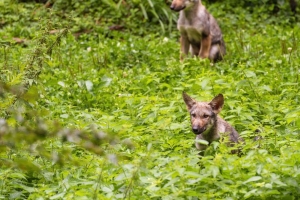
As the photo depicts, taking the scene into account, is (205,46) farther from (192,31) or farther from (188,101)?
(188,101)

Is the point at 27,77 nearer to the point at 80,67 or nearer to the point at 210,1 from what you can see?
the point at 80,67

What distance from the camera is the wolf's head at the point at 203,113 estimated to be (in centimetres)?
713

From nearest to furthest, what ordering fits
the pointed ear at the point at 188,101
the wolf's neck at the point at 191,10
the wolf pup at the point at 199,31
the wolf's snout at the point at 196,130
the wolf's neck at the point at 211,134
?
the wolf's snout at the point at 196,130
the wolf's neck at the point at 211,134
the pointed ear at the point at 188,101
the wolf pup at the point at 199,31
the wolf's neck at the point at 191,10

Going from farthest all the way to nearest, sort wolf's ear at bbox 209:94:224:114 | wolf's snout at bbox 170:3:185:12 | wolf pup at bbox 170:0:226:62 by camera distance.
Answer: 1. wolf pup at bbox 170:0:226:62
2. wolf's snout at bbox 170:3:185:12
3. wolf's ear at bbox 209:94:224:114

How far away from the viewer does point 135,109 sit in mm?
8547

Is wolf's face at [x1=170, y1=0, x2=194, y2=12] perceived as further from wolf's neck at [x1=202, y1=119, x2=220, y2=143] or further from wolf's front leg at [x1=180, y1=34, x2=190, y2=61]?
wolf's neck at [x1=202, y1=119, x2=220, y2=143]

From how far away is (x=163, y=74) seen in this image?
10391mm

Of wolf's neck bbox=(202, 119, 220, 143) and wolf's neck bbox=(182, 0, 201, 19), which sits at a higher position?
wolf's neck bbox=(202, 119, 220, 143)

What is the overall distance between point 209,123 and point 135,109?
4.89 ft

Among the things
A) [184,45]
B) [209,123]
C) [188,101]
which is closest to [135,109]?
[188,101]

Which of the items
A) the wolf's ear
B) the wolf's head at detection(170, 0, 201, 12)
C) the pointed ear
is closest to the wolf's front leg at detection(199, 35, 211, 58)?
the wolf's head at detection(170, 0, 201, 12)

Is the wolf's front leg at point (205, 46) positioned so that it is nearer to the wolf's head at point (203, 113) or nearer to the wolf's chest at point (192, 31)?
the wolf's chest at point (192, 31)

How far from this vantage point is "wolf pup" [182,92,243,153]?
7.15 metres

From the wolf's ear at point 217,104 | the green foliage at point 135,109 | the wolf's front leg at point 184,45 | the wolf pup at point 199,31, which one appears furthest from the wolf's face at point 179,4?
the wolf's ear at point 217,104
